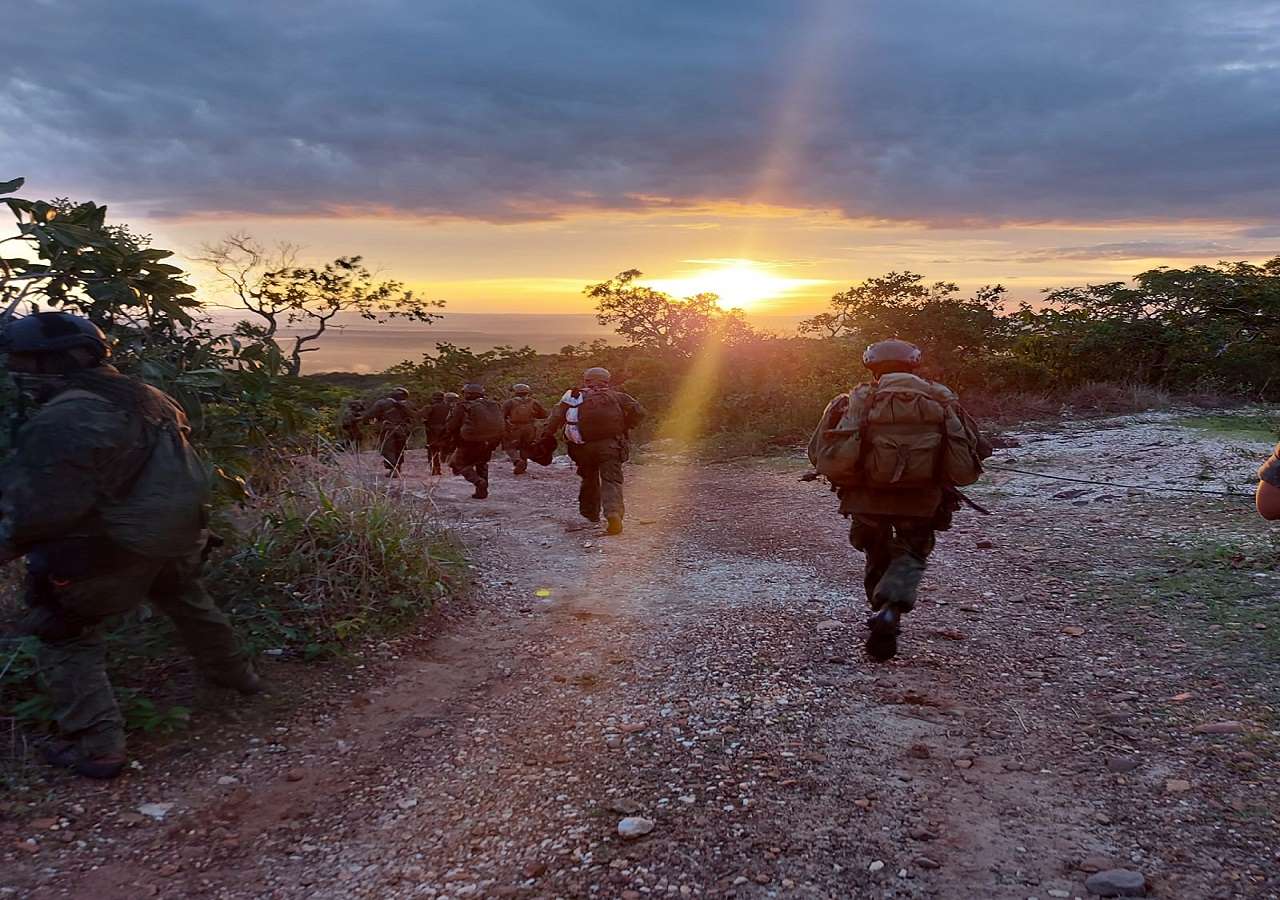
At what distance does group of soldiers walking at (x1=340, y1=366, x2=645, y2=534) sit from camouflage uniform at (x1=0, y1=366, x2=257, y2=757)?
3336 mm

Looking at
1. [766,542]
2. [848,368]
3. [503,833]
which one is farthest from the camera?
[848,368]

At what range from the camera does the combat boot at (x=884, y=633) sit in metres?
4.47

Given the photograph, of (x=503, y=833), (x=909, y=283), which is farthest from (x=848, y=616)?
(x=909, y=283)

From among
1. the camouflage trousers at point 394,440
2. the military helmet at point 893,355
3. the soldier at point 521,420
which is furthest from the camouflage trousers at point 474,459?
the military helmet at point 893,355

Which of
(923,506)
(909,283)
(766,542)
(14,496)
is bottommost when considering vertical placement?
(766,542)

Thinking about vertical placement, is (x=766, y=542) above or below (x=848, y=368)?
below

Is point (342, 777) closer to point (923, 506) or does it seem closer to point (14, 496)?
point (14, 496)

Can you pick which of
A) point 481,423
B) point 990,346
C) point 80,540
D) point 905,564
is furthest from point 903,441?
point 990,346

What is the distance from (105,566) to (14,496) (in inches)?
16.2

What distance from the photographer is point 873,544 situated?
4.83 metres

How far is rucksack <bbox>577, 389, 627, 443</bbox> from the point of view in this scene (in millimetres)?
8023

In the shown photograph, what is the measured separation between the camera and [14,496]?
3104 millimetres

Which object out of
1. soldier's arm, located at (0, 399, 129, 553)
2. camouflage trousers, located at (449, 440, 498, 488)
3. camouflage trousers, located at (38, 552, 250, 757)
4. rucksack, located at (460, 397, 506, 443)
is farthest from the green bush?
camouflage trousers, located at (449, 440, 498, 488)

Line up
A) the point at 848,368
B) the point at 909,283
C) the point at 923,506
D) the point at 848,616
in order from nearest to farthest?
the point at 923,506
the point at 848,616
the point at 848,368
the point at 909,283
